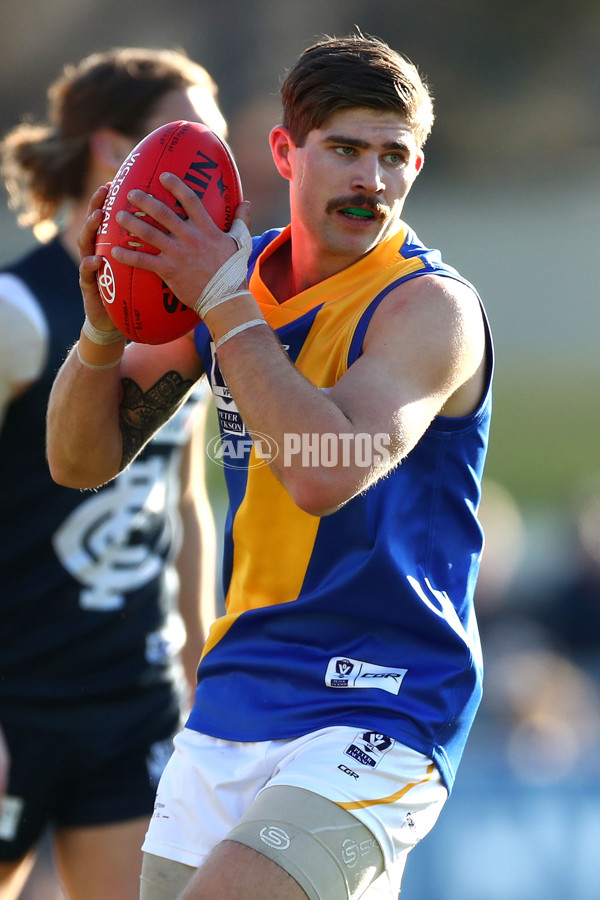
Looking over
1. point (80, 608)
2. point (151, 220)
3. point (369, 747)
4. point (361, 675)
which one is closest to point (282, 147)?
point (151, 220)

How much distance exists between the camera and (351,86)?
8.35 ft

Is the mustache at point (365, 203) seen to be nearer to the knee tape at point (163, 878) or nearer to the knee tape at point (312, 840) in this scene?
the knee tape at point (312, 840)

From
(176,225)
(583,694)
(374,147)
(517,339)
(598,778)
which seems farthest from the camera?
(517,339)

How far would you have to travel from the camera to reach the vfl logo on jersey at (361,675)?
7.96ft

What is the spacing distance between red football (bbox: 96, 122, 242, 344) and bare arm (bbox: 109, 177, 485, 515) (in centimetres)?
8

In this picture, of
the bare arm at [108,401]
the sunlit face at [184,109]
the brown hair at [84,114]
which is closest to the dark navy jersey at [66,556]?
the brown hair at [84,114]

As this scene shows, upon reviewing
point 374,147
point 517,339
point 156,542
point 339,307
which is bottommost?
point 156,542

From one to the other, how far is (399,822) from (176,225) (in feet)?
4.22

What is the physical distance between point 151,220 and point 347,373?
20.4 inches

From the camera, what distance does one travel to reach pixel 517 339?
1719cm

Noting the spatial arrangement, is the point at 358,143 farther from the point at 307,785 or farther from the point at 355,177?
the point at 307,785

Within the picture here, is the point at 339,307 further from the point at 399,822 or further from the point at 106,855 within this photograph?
the point at 106,855

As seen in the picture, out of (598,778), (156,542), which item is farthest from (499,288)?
(156,542)

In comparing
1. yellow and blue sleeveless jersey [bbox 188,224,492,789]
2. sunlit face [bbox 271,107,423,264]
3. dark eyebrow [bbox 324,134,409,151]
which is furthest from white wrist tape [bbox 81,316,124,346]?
dark eyebrow [bbox 324,134,409,151]
